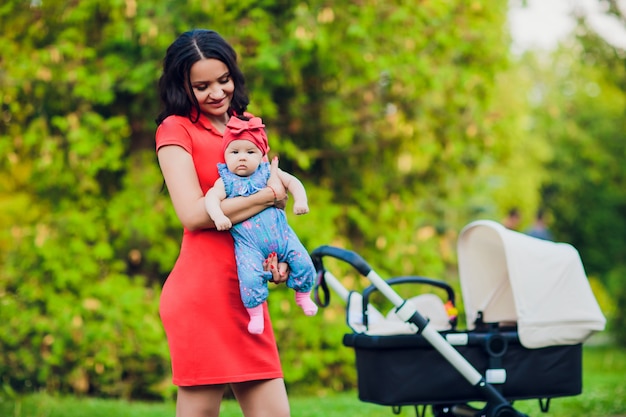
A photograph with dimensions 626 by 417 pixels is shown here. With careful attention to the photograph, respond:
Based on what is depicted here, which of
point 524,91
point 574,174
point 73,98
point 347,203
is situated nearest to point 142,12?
point 73,98

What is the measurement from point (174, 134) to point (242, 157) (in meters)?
0.23

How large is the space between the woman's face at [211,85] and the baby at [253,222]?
11 centimetres

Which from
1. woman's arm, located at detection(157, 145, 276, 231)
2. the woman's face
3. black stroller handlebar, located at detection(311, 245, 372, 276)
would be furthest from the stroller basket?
the woman's face

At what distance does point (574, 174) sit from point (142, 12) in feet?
54.7

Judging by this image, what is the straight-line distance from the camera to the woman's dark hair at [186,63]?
278 cm

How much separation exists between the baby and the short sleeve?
13 cm

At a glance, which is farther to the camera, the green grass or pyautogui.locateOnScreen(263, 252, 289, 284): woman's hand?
the green grass

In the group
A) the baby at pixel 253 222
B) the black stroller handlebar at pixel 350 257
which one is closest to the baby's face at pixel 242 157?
the baby at pixel 253 222

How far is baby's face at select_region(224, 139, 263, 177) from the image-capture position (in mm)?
2684

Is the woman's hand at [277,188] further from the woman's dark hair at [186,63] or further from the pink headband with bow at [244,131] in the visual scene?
the woman's dark hair at [186,63]

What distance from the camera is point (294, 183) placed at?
2.78 metres

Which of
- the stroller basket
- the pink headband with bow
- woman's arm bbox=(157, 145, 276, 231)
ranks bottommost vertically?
the stroller basket

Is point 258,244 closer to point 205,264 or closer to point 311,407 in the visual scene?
point 205,264

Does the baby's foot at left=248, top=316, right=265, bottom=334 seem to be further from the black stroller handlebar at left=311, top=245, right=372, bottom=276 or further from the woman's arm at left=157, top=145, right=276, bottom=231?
the black stroller handlebar at left=311, top=245, right=372, bottom=276
